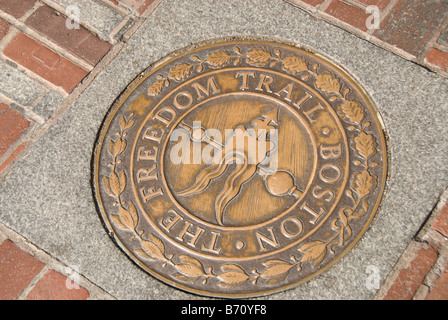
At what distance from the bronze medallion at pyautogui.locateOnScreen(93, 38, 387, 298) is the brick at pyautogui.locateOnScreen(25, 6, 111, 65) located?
320 mm

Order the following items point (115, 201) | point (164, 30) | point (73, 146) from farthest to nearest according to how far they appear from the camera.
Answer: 1. point (164, 30)
2. point (73, 146)
3. point (115, 201)

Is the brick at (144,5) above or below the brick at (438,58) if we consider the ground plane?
below

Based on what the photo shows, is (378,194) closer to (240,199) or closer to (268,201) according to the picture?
(268,201)

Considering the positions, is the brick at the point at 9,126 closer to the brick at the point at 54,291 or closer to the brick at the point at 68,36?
the brick at the point at 68,36

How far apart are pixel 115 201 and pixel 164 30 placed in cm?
99

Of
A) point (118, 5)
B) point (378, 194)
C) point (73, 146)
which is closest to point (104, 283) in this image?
point (73, 146)

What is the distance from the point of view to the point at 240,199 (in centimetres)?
191

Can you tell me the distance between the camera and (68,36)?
2.32 meters

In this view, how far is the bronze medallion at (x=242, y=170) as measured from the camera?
1.86 metres

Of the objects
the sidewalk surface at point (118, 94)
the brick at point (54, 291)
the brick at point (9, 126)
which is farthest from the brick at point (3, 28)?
the brick at point (54, 291)

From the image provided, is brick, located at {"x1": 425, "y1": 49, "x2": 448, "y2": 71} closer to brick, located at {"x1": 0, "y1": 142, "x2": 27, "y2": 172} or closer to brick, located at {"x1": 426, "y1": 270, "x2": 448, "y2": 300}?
brick, located at {"x1": 426, "y1": 270, "x2": 448, "y2": 300}

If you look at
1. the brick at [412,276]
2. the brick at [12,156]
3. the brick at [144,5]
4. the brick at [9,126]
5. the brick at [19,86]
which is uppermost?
the brick at [144,5]
